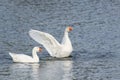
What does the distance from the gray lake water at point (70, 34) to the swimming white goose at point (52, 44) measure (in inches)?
14.0

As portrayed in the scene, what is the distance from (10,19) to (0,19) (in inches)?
21.3

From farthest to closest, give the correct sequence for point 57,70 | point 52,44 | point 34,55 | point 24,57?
point 52,44 < point 34,55 < point 24,57 < point 57,70

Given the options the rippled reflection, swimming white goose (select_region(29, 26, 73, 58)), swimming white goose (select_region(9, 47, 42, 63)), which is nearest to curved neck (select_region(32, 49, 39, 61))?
swimming white goose (select_region(9, 47, 42, 63))

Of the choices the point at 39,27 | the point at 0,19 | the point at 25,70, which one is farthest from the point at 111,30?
the point at 25,70

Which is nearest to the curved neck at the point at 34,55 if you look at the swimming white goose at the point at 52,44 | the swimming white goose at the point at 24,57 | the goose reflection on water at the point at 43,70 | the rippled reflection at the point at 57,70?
the swimming white goose at the point at 24,57

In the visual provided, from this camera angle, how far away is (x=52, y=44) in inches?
1262

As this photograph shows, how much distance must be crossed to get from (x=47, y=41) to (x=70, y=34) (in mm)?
3787

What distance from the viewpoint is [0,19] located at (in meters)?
39.8

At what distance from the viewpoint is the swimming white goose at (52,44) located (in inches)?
1244

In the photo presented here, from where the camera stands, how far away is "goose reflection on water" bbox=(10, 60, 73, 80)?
27016mm

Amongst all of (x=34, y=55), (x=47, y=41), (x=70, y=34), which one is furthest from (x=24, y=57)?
(x=70, y=34)

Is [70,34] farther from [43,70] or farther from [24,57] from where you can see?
[43,70]

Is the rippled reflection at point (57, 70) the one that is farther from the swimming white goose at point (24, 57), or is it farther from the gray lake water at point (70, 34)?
the swimming white goose at point (24, 57)

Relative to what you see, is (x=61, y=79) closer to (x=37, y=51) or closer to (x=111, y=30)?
(x=37, y=51)
